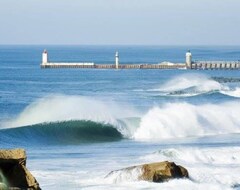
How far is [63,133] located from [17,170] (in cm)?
2532

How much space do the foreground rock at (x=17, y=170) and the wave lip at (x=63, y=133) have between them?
22181 millimetres

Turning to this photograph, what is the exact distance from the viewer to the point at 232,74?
101 metres

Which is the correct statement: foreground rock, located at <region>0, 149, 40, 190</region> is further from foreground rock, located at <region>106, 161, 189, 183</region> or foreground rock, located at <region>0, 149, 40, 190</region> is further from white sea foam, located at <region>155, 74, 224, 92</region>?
white sea foam, located at <region>155, 74, 224, 92</region>

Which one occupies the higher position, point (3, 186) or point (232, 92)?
point (232, 92)

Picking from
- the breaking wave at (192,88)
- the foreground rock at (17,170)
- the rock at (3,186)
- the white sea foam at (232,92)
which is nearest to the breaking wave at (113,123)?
the white sea foam at (232,92)

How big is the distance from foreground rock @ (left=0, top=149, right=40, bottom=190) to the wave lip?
22181 mm

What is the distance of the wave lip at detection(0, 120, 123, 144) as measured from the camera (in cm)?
3330

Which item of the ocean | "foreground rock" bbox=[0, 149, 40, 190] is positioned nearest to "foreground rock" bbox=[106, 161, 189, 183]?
the ocean

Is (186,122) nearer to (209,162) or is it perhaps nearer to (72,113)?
(72,113)

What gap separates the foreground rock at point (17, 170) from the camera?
1006 cm

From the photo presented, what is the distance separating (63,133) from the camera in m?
35.4

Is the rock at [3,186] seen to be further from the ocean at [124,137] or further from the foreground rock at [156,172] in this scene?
the foreground rock at [156,172]

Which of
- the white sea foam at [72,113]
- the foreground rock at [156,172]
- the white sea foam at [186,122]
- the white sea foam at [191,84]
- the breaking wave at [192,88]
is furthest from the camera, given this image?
the white sea foam at [191,84]

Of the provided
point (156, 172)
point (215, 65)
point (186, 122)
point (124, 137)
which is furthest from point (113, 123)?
point (215, 65)
